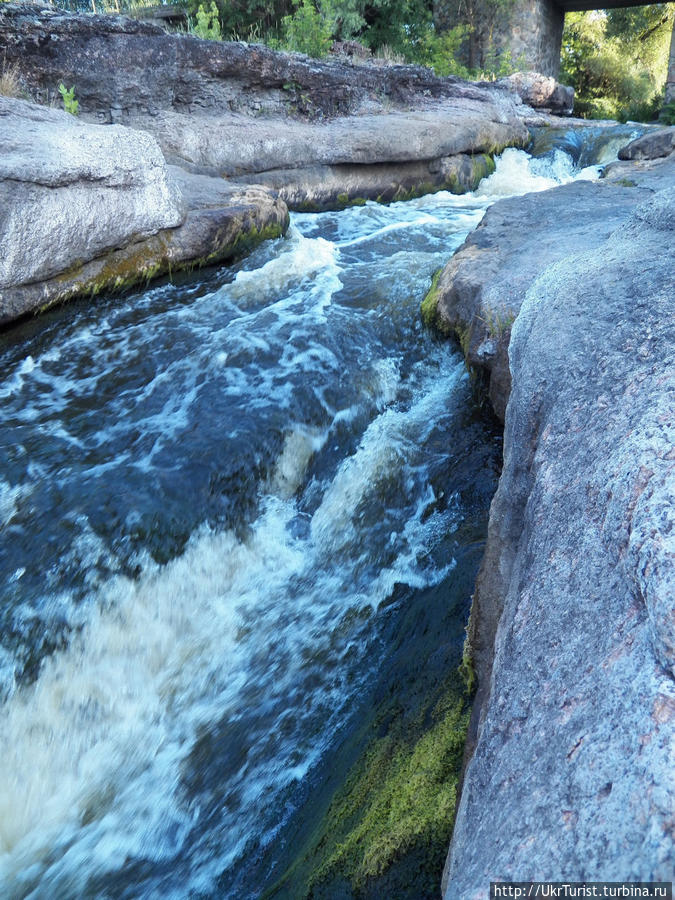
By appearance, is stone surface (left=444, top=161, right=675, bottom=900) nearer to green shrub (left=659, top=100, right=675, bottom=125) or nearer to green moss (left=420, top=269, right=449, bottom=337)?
green moss (left=420, top=269, right=449, bottom=337)

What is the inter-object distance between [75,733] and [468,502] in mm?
2155

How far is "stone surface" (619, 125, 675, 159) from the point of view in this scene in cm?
993

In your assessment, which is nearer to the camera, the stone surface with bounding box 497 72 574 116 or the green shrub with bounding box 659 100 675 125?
the green shrub with bounding box 659 100 675 125

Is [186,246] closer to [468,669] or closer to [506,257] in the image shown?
[506,257]

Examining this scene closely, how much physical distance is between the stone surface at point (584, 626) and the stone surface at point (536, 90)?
16656 mm

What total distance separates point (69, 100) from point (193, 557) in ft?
22.6

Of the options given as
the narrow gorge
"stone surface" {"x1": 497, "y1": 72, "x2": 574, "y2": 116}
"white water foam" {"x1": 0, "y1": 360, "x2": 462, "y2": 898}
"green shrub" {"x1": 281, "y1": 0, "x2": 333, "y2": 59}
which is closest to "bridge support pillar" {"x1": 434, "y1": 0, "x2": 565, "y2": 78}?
"stone surface" {"x1": 497, "y1": 72, "x2": 574, "y2": 116}

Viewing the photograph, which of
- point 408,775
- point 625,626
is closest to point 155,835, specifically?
point 408,775

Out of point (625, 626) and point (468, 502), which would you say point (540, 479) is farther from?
point (468, 502)

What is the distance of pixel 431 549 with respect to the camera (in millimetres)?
3113

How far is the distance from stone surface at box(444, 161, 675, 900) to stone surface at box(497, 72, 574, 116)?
16656 millimetres

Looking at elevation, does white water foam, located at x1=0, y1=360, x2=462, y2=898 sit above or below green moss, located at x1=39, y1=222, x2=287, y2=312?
below

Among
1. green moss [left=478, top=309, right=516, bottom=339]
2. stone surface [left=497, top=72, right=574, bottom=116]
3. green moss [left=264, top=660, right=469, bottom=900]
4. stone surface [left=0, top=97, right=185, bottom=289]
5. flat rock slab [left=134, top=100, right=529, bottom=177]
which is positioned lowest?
green moss [left=264, top=660, right=469, bottom=900]

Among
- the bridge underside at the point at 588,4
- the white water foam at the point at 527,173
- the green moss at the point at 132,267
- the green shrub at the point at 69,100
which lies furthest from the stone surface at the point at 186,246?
the bridge underside at the point at 588,4
